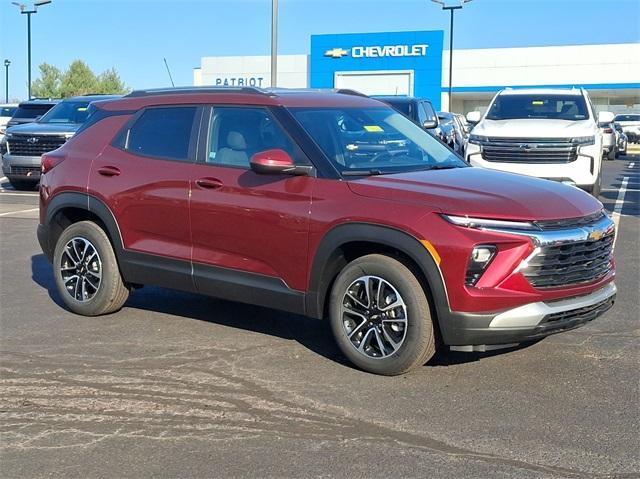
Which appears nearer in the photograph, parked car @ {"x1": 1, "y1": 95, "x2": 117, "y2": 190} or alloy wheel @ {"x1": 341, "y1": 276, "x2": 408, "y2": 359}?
alloy wheel @ {"x1": 341, "y1": 276, "x2": 408, "y2": 359}

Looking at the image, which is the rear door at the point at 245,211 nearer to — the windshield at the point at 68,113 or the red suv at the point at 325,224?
the red suv at the point at 325,224

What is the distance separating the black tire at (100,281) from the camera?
21.2 ft

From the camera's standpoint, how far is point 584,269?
498 cm

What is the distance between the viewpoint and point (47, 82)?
74125 millimetres

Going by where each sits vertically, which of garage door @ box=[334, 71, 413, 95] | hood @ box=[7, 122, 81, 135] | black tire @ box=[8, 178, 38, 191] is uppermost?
garage door @ box=[334, 71, 413, 95]

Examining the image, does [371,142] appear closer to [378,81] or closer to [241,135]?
[241,135]

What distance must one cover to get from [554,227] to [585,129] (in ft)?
25.4

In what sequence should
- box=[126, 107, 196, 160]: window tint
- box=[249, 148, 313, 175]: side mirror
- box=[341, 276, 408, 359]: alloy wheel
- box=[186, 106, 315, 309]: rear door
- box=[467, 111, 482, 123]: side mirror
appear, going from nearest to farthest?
box=[341, 276, 408, 359]: alloy wheel, box=[249, 148, 313, 175]: side mirror, box=[186, 106, 315, 309]: rear door, box=[126, 107, 196, 160]: window tint, box=[467, 111, 482, 123]: side mirror

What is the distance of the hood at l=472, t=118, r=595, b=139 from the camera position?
1172 centimetres

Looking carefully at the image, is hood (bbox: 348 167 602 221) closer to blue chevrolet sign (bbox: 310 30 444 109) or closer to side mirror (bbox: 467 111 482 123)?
side mirror (bbox: 467 111 482 123)

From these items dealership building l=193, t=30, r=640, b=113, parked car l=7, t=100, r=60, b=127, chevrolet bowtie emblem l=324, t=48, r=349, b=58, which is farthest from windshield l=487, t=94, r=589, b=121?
chevrolet bowtie emblem l=324, t=48, r=349, b=58

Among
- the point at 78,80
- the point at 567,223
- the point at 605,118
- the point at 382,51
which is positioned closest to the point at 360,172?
the point at 567,223

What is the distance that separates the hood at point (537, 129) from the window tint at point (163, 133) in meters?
6.90

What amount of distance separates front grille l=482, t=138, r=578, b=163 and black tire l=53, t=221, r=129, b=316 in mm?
7079
